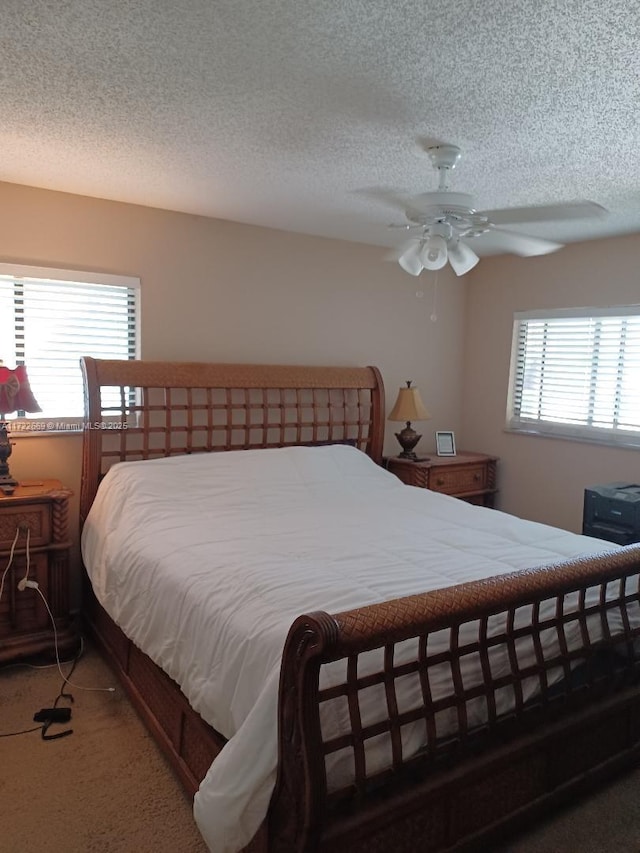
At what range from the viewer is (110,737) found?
232 centimetres

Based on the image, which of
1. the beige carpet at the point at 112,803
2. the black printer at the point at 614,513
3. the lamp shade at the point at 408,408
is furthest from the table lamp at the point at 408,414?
the beige carpet at the point at 112,803

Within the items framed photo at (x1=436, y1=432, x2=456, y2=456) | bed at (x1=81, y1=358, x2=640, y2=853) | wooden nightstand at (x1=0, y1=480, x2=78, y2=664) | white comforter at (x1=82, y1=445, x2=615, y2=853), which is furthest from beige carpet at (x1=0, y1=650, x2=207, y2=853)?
framed photo at (x1=436, y1=432, x2=456, y2=456)

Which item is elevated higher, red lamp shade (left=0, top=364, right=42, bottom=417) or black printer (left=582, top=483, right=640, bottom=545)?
red lamp shade (left=0, top=364, right=42, bottom=417)

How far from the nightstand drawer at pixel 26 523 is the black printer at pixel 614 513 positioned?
9.78 feet

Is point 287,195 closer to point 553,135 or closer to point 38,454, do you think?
point 553,135

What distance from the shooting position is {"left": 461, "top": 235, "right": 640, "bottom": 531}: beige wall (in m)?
3.85

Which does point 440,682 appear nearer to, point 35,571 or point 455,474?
point 35,571

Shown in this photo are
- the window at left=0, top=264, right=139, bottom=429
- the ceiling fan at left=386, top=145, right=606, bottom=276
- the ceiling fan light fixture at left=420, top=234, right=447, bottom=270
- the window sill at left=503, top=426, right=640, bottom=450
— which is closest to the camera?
the ceiling fan at left=386, top=145, right=606, bottom=276

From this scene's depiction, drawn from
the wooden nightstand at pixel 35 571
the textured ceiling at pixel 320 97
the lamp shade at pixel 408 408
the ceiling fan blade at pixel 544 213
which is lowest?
the wooden nightstand at pixel 35 571

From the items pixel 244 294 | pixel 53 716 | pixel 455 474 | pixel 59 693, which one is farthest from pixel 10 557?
pixel 455 474

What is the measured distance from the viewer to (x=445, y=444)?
4.59m

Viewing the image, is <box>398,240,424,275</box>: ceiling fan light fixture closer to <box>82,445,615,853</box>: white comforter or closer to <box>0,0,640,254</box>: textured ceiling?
<box>0,0,640,254</box>: textured ceiling

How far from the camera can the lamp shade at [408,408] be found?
13.6 ft

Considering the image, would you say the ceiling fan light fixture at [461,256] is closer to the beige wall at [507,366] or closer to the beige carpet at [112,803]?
the beige wall at [507,366]
